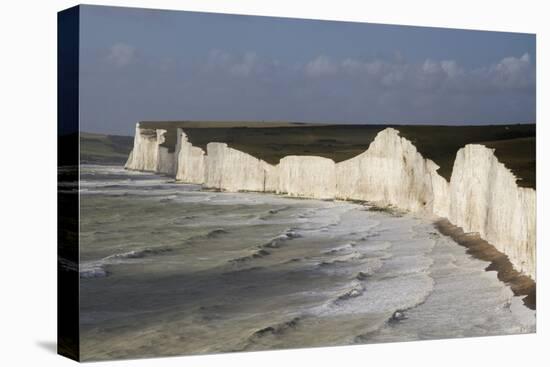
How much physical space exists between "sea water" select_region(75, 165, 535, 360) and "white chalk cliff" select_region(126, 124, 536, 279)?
0.22 meters

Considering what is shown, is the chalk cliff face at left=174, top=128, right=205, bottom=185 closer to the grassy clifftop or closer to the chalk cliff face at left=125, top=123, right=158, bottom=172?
the chalk cliff face at left=125, top=123, right=158, bottom=172

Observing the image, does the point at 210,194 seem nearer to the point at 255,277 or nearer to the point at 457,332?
the point at 255,277

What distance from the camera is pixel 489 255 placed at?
1811cm

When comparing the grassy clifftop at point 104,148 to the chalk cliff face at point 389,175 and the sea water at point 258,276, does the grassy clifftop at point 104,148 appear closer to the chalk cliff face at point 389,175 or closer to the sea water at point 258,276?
the sea water at point 258,276

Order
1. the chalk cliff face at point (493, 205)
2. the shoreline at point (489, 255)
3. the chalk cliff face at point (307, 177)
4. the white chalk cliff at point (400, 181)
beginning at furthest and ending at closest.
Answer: the chalk cliff face at point (493, 205) → the shoreline at point (489, 255) → the chalk cliff face at point (307, 177) → the white chalk cliff at point (400, 181)

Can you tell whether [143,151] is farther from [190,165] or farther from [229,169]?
[229,169]

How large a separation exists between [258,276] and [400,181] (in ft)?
9.10

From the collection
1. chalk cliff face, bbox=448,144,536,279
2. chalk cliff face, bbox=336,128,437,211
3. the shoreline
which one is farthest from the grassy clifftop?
chalk cliff face, bbox=448,144,536,279

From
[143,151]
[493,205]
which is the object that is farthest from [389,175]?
[143,151]

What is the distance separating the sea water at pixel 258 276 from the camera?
1576cm

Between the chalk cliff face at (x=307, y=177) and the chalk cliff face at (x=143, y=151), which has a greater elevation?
the chalk cliff face at (x=143, y=151)

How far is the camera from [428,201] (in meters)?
18.2

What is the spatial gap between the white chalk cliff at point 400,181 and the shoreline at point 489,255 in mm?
89

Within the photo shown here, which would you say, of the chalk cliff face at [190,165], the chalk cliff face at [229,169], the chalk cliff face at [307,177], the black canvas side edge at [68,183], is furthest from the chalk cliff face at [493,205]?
the black canvas side edge at [68,183]
